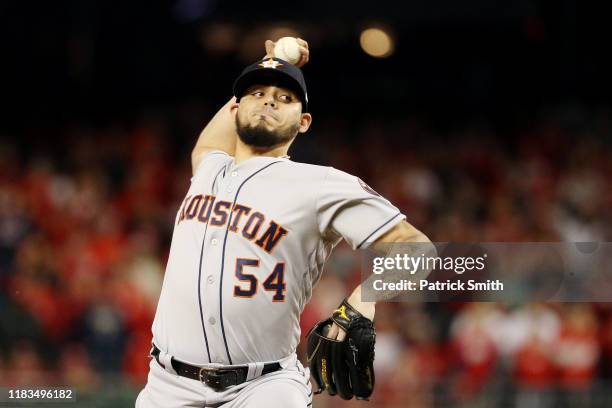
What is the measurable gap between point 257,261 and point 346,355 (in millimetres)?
387

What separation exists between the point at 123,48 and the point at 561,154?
5492mm

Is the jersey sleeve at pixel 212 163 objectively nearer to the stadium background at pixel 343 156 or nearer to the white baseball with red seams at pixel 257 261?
the white baseball with red seams at pixel 257 261

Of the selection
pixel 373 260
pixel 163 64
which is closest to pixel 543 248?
pixel 373 260

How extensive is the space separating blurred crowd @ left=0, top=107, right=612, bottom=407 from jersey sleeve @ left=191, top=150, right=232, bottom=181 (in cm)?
264

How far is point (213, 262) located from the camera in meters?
2.86

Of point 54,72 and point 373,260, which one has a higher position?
point 54,72

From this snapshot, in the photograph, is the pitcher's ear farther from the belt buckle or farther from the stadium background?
the stadium background

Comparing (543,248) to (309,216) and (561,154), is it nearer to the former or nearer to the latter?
(309,216)

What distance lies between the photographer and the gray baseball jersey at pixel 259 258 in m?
2.81

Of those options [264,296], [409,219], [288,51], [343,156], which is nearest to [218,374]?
[264,296]

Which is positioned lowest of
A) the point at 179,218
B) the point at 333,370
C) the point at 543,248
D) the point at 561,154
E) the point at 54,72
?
the point at 333,370

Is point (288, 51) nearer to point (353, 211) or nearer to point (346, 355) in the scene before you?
point (353, 211)

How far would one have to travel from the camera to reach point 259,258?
2.83 meters

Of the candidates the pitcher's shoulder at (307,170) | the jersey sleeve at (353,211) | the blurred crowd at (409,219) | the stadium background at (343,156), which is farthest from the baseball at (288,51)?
the blurred crowd at (409,219)
